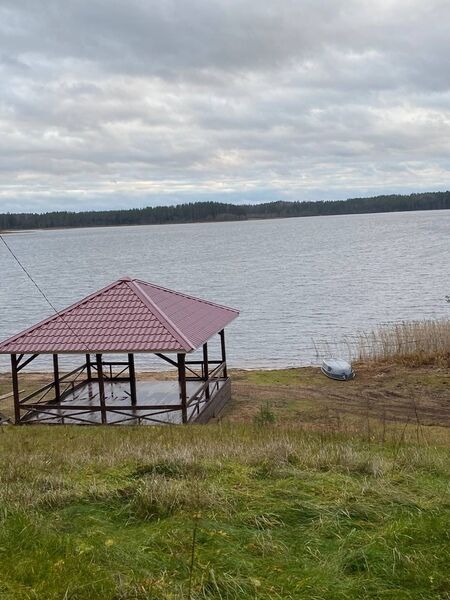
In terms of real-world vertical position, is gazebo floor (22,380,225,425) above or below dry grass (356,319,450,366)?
above

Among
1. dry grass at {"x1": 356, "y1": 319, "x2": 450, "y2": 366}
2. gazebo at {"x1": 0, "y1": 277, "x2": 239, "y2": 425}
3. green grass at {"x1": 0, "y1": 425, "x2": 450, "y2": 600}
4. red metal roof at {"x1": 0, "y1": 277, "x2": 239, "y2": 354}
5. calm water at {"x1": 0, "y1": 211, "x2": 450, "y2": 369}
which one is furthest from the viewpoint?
calm water at {"x1": 0, "y1": 211, "x2": 450, "y2": 369}

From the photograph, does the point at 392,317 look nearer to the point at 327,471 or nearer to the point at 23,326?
the point at 23,326

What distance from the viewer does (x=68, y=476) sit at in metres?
7.43

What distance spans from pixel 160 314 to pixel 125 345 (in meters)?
1.53

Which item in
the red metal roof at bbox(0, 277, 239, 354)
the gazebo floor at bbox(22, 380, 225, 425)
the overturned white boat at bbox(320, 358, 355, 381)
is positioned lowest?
the overturned white boat at bbox(320, 358, 355, 381)

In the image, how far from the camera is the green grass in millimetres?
4535

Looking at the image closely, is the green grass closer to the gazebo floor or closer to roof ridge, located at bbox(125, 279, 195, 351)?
roof ridge, located at bbox(125, 279, 195, 351)

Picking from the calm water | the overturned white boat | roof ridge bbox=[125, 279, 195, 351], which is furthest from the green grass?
the calm water

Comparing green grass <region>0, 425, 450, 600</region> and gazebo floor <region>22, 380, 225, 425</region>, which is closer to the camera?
green grass <region>0, 425, 450, 600</region>

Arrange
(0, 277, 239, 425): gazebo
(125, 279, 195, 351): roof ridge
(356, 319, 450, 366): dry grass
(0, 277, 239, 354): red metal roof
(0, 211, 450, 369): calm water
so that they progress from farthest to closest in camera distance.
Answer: (0, 211, 450, 369): calm water, (356, 319, 450, 366): dry grass, (0, 277, 239, 354): red metal roof, (0, 277, 239, 425): gazebo, (125, 279, 195, 351): roof ridge

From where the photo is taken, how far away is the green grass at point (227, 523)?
4535 millimetres

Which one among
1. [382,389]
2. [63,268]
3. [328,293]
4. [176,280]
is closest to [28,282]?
[63,268]

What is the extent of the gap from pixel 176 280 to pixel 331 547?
59616 millimetres

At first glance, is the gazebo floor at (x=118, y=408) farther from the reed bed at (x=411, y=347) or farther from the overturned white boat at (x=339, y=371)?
the reed bed at (x=411, y=347)
